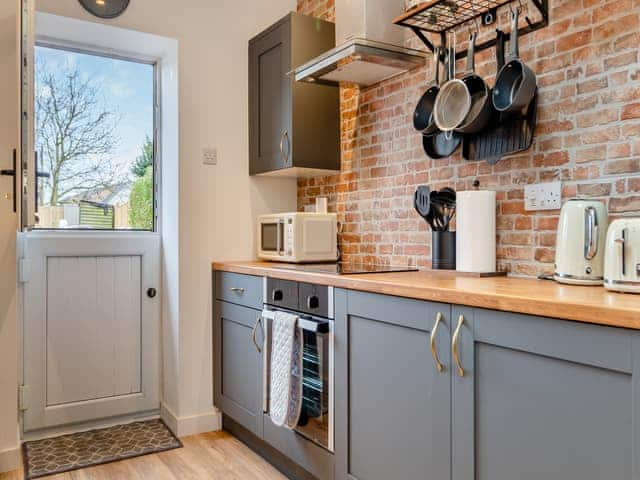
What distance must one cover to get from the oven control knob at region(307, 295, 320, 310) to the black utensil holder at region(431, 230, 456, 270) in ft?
1.74

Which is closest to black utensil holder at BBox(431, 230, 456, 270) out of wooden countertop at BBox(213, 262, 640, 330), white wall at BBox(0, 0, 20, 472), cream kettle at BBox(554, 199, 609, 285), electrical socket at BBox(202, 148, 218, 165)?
wooden countertop at BBox(213, 262, 640, 330)

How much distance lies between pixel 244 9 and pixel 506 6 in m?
1.71

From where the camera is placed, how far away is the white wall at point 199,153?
2939 millimetres

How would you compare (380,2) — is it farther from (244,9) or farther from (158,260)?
(158,260)

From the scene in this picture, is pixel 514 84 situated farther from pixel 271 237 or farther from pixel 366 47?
pixel 271 237

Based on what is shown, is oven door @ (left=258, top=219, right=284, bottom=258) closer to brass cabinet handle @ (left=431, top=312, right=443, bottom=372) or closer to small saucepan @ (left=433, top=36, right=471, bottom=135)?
small saucepan @ (left=433, top=36, right=471, bottom=135)

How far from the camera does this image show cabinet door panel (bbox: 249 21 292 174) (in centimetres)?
284

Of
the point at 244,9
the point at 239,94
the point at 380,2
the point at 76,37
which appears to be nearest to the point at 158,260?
the point at 239,94

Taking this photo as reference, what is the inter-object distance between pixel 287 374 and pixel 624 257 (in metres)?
1.38

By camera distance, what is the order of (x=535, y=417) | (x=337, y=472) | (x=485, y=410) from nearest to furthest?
(x=535, y=417), (x=485, y=410), (x=337, y=472)

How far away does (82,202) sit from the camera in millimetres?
3059

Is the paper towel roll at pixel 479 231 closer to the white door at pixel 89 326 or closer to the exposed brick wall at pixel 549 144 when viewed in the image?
the exposed brick wall at pixel 549 144

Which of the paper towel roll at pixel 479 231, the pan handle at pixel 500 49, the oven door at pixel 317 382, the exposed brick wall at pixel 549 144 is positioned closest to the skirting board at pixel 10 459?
the oven door at pixel 317 382

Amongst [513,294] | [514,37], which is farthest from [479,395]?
[514,37]
